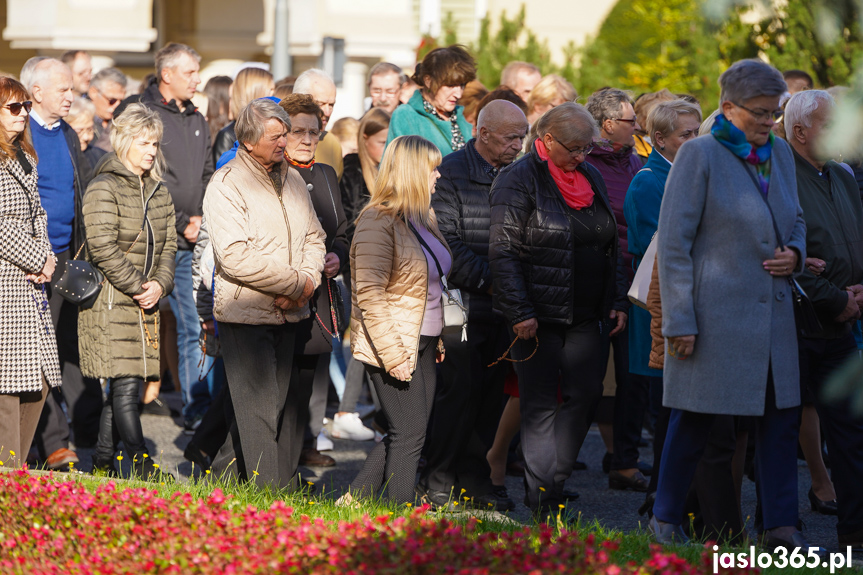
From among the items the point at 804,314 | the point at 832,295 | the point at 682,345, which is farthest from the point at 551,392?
the point at 832,295

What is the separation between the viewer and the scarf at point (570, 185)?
233 inches

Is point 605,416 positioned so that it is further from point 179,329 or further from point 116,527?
point 116,527

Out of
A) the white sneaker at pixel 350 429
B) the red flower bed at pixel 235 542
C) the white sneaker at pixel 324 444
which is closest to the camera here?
the red flower bed at pixel 235 542

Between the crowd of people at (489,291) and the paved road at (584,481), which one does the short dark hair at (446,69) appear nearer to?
the crowd of people at (489,291)

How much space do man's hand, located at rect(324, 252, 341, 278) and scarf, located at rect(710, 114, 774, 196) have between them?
2408mm

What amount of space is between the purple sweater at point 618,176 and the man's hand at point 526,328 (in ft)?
4.41

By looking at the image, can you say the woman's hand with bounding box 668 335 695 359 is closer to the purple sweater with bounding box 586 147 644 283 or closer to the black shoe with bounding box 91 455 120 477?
the purple sweater with bounding box 586 147 644 283

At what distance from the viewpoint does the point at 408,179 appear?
18.5 feet

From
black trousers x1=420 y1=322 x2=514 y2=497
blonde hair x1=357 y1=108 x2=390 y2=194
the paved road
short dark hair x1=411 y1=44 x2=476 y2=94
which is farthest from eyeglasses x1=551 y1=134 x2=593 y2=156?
blonde hair x1=357 y1=108 x2=390 y2=194

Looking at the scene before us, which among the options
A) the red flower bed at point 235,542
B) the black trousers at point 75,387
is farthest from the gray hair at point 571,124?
the black trousers at point 75,387

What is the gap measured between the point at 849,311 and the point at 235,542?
322cm

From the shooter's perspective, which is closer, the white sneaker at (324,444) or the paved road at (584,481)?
the paved road at (584,481)

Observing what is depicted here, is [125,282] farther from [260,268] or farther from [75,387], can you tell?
[75,387]

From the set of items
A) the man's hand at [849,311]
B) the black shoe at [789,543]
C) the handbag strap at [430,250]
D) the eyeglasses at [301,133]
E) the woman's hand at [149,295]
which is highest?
the eyeglasses at [301,133]
